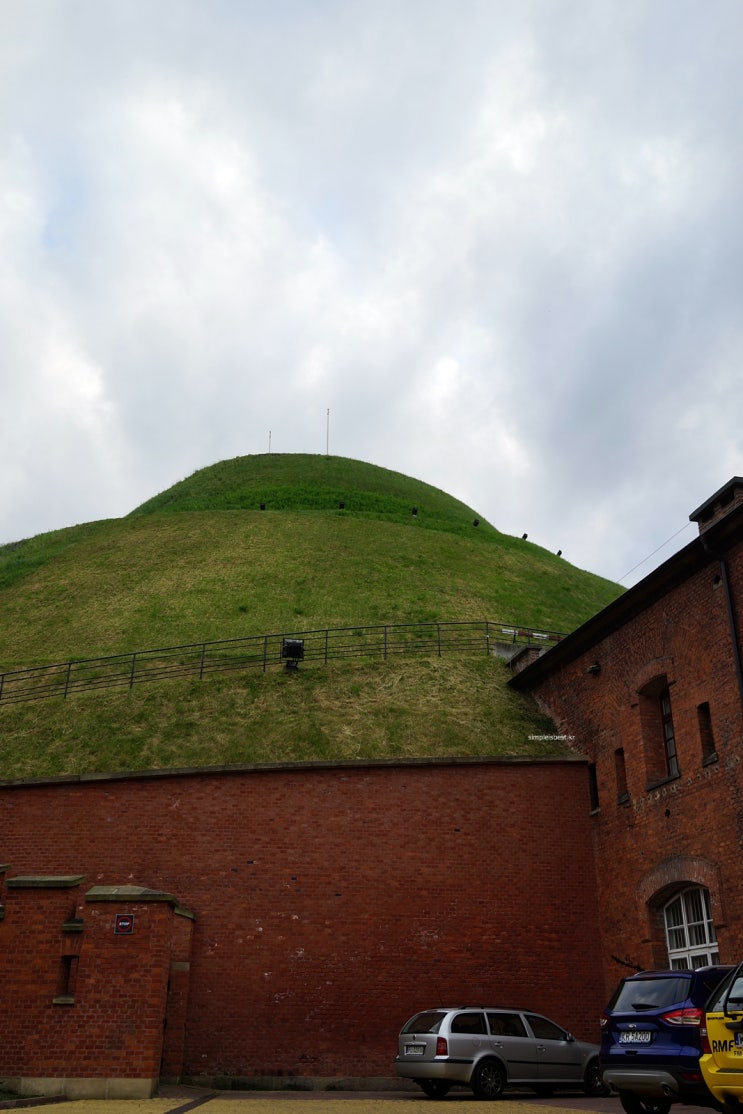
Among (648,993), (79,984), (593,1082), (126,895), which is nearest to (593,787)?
(593,1082)

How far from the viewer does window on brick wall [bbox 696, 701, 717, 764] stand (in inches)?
650

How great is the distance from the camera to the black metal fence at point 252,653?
27.2 metres

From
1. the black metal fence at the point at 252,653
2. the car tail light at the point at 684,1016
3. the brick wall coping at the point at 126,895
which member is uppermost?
the black metal fence at the point at 252,653

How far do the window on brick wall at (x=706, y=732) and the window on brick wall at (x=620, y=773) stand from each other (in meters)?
2.68

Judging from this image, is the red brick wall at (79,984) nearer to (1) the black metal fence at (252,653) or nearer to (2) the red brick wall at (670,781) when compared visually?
(2) the red brick wall at (670,781)

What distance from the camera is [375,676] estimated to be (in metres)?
25.5

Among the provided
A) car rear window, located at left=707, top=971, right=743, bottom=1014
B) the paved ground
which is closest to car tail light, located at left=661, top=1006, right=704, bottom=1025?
car rear window, located at left=707, top=971, right=743, bottom=1014

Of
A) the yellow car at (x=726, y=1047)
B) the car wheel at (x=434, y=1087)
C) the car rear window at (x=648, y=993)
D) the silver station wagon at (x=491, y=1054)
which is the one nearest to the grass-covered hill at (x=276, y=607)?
the silver station wagon at (x=491, y=1054)

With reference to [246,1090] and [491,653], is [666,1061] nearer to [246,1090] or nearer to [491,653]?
[246,1090]

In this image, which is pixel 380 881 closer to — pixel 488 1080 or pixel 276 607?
pixel 488 1080

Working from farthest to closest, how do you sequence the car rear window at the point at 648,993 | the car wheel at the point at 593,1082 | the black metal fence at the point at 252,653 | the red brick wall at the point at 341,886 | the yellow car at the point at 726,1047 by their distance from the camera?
1. the black metal fence at the point at 252,653
2. the red brick wall at the point at 341,886
3. the car wheel at the point at 593,1082
4. the car rear window at the point at 648,993
5. the yellow car at the point at 726,1047

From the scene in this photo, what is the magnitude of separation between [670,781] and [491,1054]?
19.6 feet

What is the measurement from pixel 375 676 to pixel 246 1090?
442 inches

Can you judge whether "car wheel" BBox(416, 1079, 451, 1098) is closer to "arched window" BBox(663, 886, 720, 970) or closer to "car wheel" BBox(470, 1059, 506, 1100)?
"car wheel" BBox(470, 1059, 506, 1100)
